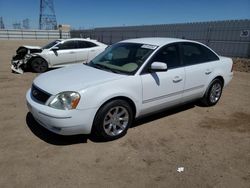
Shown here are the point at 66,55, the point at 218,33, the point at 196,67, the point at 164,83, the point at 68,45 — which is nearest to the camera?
the point at 164,83

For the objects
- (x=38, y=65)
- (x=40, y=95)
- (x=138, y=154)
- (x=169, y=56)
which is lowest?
(x=138, y=154)

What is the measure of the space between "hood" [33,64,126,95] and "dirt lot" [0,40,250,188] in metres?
0.89

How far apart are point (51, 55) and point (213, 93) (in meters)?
6.58

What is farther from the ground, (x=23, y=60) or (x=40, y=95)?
(x=40, y=95)

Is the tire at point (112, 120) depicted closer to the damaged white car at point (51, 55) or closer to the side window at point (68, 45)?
the damaged white car at point (51, 55)

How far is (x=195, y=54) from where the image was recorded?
5.27 m

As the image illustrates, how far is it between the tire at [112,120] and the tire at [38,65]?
6691mm

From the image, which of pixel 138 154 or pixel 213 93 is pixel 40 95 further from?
pixel 213 93

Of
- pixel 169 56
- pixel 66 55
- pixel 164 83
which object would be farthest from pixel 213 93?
pixel 66 55

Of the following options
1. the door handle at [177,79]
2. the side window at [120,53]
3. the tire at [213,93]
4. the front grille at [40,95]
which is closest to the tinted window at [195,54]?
the door handle at [177,79]

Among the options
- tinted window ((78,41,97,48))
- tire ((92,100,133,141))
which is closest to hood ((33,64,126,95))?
tire ((92,100,133,141))

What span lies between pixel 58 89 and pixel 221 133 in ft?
9.88

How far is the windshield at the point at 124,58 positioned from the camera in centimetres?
430

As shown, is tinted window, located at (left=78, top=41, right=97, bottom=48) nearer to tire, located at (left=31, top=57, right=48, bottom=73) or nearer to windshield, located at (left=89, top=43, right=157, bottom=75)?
tire, located at (left=31, top=57, right=48, bottom=73)
